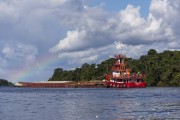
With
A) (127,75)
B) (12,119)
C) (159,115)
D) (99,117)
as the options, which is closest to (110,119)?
(99,117)

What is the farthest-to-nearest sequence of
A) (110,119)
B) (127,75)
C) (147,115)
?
(127,75)
(147,115)
(110,119)

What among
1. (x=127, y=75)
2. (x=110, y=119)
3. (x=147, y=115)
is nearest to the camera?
(x=110, y=119)

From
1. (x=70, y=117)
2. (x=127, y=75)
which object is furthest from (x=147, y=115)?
(x=127, y=75)

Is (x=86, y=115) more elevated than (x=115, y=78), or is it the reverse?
(x=115, y=78)

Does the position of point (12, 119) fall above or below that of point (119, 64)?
below

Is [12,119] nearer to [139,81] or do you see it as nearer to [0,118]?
[0,118]

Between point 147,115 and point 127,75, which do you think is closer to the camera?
point 147,115

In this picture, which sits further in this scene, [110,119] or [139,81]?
[139,81]

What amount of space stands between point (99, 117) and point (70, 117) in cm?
346

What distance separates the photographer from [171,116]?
166 ft

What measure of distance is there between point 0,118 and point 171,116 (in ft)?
66.3

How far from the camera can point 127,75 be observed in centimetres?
19162

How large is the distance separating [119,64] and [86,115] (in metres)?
145

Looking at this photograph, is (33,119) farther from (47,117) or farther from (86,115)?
(86,115)
